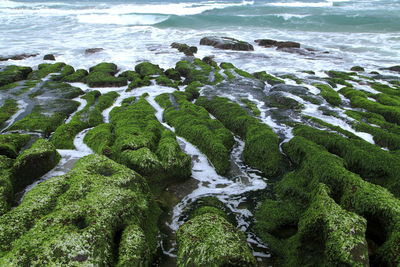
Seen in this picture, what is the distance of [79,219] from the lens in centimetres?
586

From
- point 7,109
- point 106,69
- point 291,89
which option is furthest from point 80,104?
point 291,89

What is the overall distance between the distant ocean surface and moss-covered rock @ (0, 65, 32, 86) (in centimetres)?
465

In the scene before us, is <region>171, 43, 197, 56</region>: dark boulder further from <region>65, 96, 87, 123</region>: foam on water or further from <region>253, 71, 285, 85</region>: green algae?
<region>65, 96, 87, 123</region>: foam on water

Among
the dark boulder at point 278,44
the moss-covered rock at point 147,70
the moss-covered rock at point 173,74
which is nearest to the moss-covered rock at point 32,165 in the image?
the moss-covered rock at point 173,74

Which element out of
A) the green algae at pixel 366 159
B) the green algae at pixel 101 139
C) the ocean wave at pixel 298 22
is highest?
the green algae at pixel 366 159

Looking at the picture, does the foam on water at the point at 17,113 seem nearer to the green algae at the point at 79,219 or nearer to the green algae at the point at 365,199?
the green algae at the point at 79,219

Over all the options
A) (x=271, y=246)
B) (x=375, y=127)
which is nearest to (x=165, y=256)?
(x=271, y=246)

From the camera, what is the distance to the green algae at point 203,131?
32.8 feet

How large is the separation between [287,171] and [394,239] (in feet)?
13.9

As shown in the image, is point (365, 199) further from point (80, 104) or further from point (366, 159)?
point (80, 104)

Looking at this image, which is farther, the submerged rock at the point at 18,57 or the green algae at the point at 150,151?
the submerged rock at the point at 18,57

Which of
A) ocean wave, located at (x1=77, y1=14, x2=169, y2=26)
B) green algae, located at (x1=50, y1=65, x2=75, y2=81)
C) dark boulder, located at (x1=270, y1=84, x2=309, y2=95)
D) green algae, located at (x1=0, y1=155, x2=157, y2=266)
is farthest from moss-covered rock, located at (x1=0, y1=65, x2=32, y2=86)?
ocean wave, located at (x1=77, y1=14, x2=169, y2=26)

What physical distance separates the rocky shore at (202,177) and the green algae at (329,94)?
8cm

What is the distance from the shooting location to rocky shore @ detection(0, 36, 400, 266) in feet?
17.7
